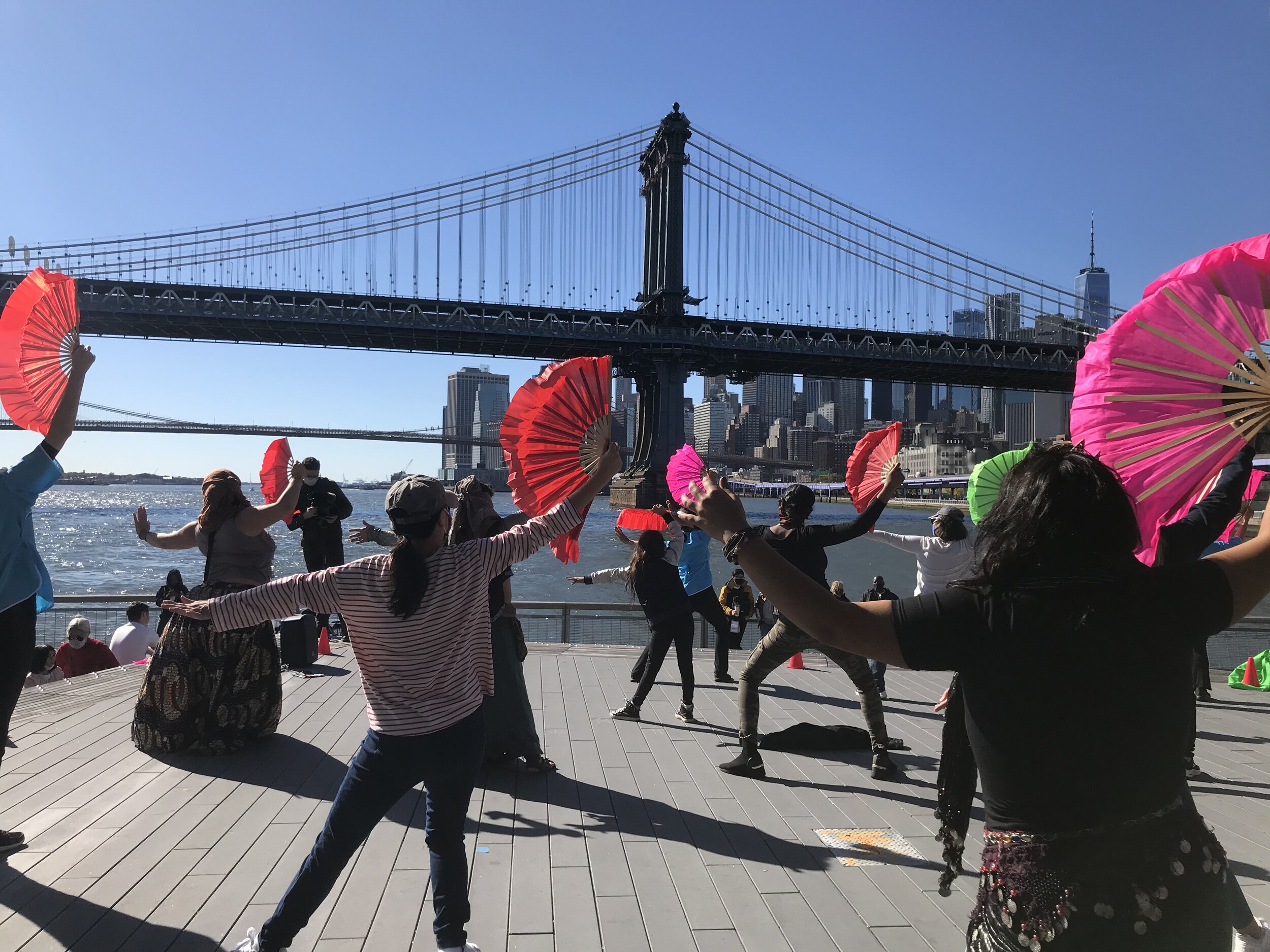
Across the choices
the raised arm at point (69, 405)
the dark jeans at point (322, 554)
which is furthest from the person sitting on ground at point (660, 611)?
the raised arm at point (69, 405)

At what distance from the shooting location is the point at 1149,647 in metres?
1.37

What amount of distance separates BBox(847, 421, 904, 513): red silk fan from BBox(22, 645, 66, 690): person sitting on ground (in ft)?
18.5

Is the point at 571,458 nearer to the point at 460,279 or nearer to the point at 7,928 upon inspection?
the point at 7,928

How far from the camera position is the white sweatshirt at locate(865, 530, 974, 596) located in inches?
201

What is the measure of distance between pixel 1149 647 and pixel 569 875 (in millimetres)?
2368

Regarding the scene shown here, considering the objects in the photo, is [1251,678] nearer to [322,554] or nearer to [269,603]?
[322,554]

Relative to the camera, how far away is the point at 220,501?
14.6 feet

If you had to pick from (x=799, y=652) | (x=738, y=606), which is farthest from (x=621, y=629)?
(x=799, y=652)

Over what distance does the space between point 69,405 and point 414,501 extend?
5.44 ft

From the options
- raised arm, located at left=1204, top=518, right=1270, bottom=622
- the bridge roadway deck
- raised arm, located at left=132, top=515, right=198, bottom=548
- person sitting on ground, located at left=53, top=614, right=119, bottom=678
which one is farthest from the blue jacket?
person sitting on ground, located at left=53, top=614, right=119, bottom=678

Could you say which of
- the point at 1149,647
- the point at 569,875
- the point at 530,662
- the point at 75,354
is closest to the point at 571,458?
the point at 569,875

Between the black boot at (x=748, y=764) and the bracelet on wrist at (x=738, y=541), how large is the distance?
2922 millimetres

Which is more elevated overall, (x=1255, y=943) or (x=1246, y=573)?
(x=1246, y=573)

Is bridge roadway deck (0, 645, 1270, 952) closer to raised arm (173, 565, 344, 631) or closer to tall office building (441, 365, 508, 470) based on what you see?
raised arm (173, 565, 344, 631)
